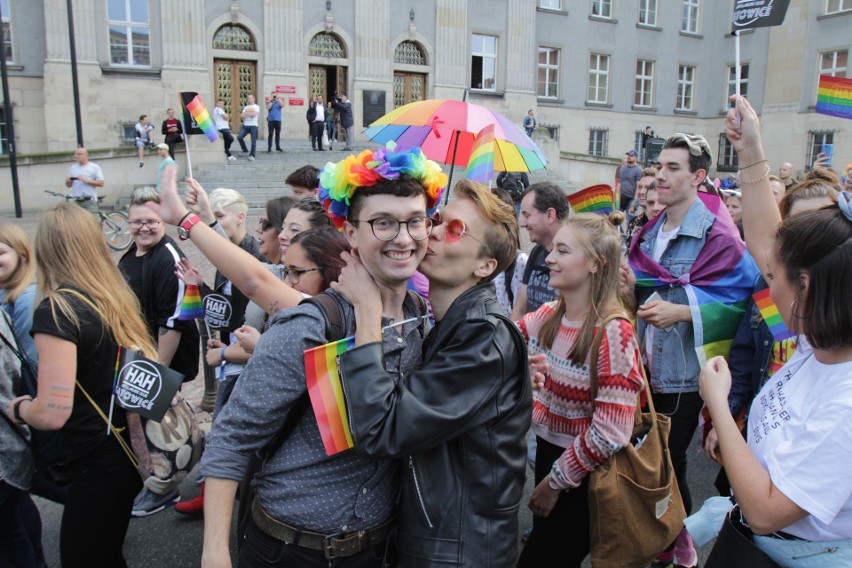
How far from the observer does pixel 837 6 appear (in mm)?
27109

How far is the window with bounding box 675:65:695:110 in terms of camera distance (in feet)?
107

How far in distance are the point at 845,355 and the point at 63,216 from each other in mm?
3042

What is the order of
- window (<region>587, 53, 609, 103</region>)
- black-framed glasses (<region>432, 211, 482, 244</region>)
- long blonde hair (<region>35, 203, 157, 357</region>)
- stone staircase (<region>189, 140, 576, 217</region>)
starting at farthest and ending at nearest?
1. window (<region>587, 53, 609, 103</region>)
2. stone staircase (<region>189, 140, 576, 217</region>)
3. long blonde hair (<region>35, 203, 157, 357</region>)
4. black-framed glasses (<region>432, 211, 482, 244</region>)

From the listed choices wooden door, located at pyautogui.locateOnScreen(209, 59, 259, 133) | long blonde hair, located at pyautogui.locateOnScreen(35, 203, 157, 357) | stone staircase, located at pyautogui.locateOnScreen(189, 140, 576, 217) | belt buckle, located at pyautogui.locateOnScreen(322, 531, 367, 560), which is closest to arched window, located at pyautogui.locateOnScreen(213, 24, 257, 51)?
wooden door, located at pyautogui.locateOnScreen(209, 59, 259, 133)

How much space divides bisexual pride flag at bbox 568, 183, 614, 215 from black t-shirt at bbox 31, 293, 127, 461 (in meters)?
2.85

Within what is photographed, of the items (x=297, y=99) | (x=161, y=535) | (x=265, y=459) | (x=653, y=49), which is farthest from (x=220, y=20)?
(x=265, y=459)

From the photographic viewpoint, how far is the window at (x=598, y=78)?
98.7 feet

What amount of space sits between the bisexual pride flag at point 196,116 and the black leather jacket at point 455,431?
6.15 ft

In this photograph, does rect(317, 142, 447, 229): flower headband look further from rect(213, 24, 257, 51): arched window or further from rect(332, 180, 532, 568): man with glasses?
rect(213, 24, 257, 51): arched window

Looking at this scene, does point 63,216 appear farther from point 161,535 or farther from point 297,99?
point 297,99

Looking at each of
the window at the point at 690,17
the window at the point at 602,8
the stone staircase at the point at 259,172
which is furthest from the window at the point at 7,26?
the window at the point at 690,17

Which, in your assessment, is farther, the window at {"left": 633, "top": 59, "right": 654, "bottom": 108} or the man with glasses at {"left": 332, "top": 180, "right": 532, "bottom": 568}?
the window at {"left": 633, "top": 59, "right": 654, "bottom": 108}

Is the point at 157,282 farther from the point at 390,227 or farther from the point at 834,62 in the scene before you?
the point at 834,62

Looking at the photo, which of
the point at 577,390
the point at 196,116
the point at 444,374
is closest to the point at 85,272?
the point at 196,116
